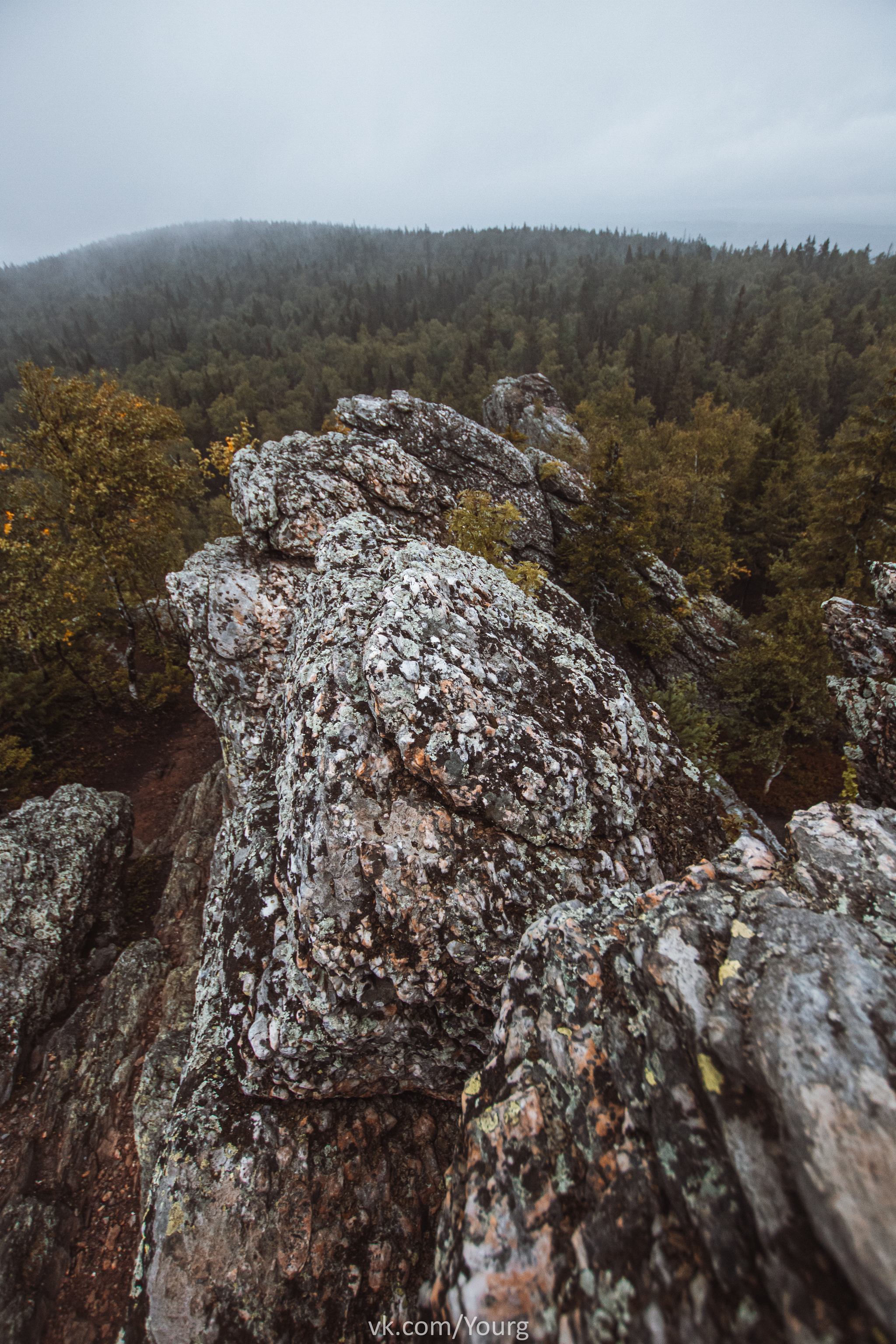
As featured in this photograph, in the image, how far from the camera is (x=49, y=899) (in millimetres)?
11016

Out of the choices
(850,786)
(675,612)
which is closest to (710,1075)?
(850,786)

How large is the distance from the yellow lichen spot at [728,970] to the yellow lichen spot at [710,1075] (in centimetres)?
47

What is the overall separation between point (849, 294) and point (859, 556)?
5702 inches

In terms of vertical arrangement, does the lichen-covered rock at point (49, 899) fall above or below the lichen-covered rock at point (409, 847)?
below

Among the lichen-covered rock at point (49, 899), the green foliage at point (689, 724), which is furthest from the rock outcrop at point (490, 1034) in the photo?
the green foliage at point (689, 724)

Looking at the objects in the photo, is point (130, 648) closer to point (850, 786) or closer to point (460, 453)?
point (460, 453)

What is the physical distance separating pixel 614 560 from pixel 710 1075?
627 inches

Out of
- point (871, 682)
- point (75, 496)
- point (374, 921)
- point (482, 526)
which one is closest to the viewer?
point (374, 921)

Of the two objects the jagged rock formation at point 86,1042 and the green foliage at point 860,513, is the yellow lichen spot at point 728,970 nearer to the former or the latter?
the jagged rock formation at point 86,1042

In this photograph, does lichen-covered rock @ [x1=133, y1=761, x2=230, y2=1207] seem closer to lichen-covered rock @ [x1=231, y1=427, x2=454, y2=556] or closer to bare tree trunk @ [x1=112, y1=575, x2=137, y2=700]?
bare tree trunk @ [x1=112, y1=575, x2=137, y2=700]

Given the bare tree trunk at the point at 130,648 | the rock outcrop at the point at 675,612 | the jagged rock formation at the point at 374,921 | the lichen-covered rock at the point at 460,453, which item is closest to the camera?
the jagged rock formation at the point at 374,921

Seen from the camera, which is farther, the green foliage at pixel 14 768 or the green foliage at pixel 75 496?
the green foliage at pixel 75 496

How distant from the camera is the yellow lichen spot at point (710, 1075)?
9.53 ft
